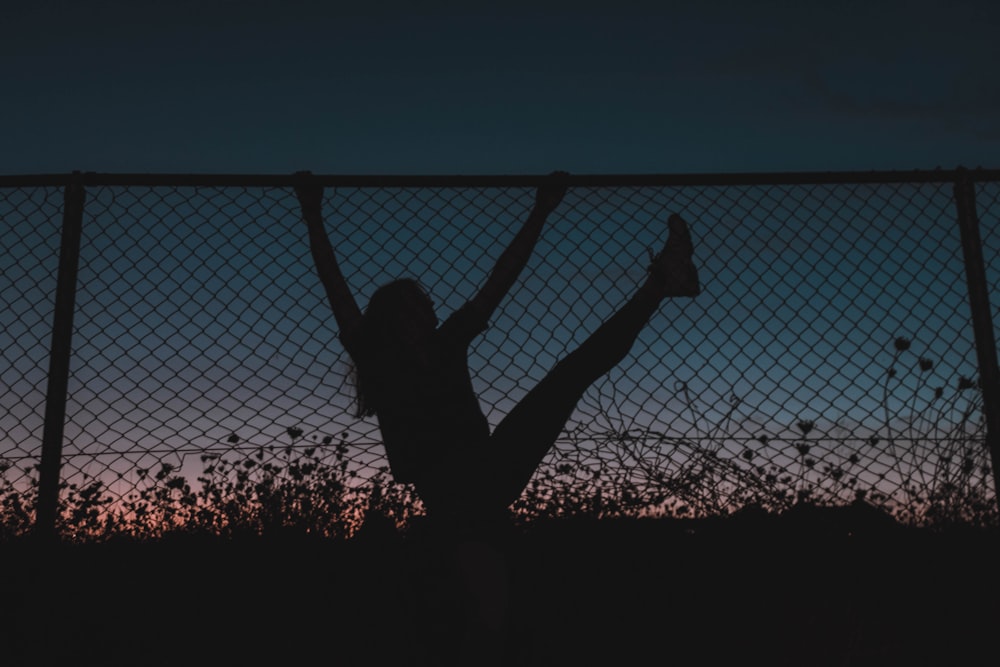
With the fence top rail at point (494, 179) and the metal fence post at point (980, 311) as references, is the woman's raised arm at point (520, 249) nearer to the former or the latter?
the fence top rail at point (494, 179)

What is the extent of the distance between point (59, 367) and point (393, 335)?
1484 mm

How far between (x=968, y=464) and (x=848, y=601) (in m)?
1.21

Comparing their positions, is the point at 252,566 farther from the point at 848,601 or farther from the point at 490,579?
the point at 848,601

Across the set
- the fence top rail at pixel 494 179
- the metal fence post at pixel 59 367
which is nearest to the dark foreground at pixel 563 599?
the metal fence post at pixel 59 367

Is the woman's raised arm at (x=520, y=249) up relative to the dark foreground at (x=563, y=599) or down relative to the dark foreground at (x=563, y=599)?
up

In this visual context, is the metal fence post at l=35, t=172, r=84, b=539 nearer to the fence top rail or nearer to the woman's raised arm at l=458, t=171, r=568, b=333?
the fence top rail

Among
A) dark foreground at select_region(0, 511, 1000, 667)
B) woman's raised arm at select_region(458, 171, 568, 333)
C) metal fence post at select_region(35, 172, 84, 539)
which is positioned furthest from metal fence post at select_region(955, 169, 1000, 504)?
metal fence post at select_region(35, 172, 84, 539)

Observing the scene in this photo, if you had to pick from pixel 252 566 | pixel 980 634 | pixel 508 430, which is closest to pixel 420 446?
pixel 508 430

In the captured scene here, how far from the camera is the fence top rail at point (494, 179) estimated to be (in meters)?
3.57

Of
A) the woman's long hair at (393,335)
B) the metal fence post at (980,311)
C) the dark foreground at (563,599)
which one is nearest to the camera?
the dark foreground at (563,599)

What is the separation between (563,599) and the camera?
3232 mm

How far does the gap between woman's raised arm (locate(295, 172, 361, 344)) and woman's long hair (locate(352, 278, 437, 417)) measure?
5.7 inches

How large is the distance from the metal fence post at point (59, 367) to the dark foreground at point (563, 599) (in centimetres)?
22

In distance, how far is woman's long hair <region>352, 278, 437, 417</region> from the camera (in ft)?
10.3
